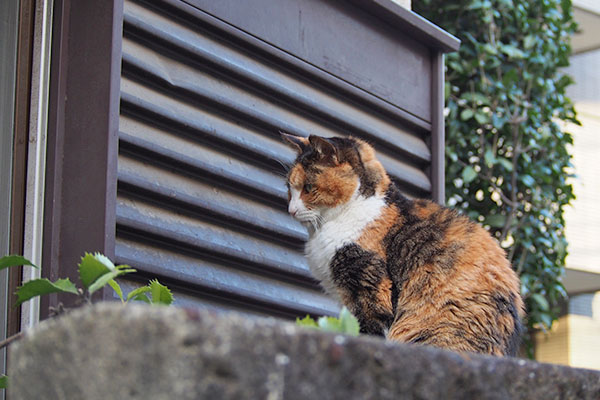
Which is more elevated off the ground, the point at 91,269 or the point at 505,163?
the point at 505,163

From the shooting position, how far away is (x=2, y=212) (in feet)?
8.36

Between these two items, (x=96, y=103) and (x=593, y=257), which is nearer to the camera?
(x=96, y=103)

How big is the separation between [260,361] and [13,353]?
29cm

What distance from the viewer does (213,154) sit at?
291cm

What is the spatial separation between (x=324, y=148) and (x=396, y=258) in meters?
0.48

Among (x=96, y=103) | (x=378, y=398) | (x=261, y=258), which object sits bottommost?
(x=378, y=398)

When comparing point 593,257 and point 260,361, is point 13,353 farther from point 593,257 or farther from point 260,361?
point 593,257

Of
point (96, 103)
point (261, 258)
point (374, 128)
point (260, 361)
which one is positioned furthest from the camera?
point (374, 128)

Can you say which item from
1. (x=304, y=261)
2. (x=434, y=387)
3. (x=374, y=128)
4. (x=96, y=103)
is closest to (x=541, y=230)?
(x=374, y=128)

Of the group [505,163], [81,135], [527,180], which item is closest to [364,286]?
[81,135]

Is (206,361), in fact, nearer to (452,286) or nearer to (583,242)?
(452,286)

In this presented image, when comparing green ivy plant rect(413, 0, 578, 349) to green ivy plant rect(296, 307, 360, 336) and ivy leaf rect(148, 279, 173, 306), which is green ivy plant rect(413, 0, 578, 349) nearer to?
ivy leaf rect(148, 279, 173, 306)

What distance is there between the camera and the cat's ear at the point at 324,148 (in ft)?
9.41

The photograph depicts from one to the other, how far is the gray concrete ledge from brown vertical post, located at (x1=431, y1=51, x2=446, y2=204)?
3.16m
